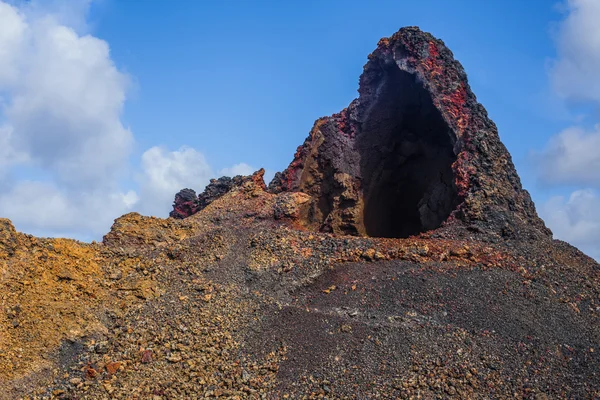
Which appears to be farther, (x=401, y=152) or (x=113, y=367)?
(x=401, y=152)

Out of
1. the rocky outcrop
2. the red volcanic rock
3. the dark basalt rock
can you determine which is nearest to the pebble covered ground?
the red volcanic rock

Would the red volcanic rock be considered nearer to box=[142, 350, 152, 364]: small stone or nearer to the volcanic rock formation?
the volcanic rock formation

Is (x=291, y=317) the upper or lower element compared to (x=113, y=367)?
upper

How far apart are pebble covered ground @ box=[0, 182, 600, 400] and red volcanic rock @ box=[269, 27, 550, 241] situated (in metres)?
4.04

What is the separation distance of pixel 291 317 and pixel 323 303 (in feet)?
3.40

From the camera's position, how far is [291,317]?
1397 cm

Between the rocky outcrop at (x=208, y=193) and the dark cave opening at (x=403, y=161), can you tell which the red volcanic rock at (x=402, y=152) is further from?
the rocky outcrop at (x=208, y=193)

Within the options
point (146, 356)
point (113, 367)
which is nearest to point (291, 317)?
point (146, 356)

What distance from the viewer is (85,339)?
13.4m

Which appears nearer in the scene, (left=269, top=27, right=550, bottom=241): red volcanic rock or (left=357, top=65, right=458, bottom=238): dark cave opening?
(left=269, top=27, right=550, bottom=241): red volcanic rock

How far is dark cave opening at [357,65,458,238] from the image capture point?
2277 centimetres

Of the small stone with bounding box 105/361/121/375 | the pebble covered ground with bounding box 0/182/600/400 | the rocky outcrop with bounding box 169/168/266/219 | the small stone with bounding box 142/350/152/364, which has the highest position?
the rocky outcrop with bounding box 169/168/266/219

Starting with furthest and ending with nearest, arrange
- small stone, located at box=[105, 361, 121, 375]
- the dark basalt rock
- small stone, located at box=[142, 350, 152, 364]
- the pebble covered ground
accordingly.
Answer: the dark basalt rock, small stone, located at box=[142, 350, 152, 364], small stone, located at box=[105, 361, 121, 375], the pebble covered ground

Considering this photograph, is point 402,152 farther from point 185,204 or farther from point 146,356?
point 146,356
